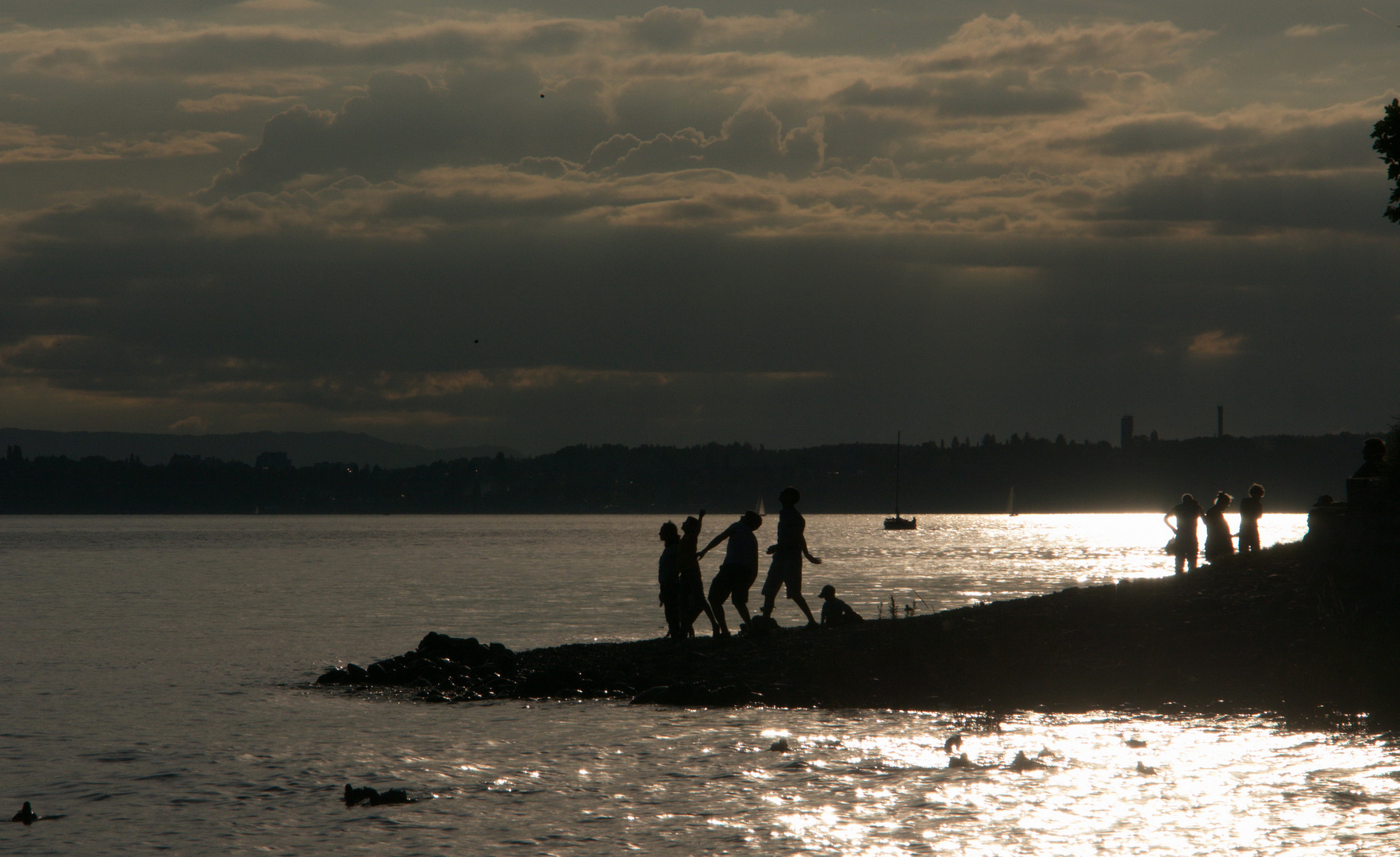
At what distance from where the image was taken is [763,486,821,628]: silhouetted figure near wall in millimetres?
21078

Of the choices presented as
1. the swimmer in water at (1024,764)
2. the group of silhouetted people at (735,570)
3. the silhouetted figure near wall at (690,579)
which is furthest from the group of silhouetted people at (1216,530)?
the swimmer in water at (1024,764)

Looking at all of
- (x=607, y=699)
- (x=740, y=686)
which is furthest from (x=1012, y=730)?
(x=607, y=699)

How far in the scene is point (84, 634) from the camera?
41375 mm

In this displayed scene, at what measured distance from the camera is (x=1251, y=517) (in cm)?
2567

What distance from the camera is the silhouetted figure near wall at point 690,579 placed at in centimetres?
2225

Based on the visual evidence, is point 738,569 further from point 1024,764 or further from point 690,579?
point 1024,764

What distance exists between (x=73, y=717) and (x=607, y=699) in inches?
367

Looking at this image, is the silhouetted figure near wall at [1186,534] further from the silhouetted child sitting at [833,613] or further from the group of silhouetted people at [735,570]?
the group of silhouetted people at [735,570]

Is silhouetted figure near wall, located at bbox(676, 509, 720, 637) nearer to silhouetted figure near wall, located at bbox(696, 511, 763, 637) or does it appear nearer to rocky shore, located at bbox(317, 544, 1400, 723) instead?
silhouetted figure near wall, located at bbox(696, 511, 763, 637)

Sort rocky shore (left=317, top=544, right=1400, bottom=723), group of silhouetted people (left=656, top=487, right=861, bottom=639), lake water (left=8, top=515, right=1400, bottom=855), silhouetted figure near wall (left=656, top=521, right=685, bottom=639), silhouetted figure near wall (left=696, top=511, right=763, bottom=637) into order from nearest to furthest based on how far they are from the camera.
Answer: lake water (left=8, top=515, right=1400, bottom=855) < rocky shore (left=317, top=544, right=1400, bottom=723) < group of silhouetted people (left=656, top=487, right=861, bottom=639) < silhouetted figure near wall (left=696, top=511, right=763, bottom=637) < silhouetted figure near wall (left=656, top=521, right=685, bottom=639)

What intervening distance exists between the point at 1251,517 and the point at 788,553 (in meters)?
10.0

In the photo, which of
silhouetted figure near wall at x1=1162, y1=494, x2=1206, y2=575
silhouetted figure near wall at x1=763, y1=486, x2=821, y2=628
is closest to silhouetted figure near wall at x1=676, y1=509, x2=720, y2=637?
silhouetted figure near wall at x1=763, y1=486, x2=821, y2=628

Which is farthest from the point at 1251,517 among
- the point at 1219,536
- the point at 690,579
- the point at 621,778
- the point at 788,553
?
the point at 621,778

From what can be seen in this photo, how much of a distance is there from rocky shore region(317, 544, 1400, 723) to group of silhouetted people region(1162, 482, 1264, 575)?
5.84 feet
